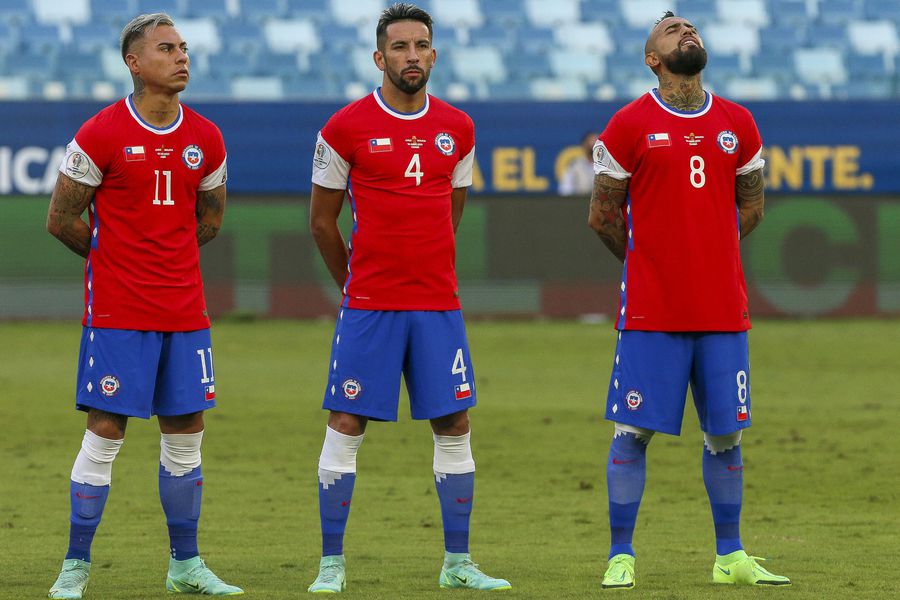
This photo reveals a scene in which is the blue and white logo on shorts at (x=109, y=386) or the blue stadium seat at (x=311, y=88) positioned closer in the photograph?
the blue and white logo on shorts at (x=109, y=386)

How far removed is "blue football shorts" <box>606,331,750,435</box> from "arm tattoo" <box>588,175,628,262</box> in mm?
378

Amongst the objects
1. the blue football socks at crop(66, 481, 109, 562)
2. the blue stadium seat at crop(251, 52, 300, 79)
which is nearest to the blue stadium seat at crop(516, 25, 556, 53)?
the blue stadium seat at crop(251, 52, 300, 79)

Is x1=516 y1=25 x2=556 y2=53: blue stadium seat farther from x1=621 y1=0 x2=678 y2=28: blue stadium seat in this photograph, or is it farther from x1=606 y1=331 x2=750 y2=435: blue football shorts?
x1=606 y1=331 x2=750 y2=435: blue football shorts

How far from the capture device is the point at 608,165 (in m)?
5.81

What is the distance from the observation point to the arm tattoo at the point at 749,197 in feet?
19.5

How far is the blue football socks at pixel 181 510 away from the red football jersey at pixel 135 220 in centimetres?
58

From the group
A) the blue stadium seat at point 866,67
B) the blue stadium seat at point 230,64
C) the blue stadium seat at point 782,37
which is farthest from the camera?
the blue stadium seat at point 782,37

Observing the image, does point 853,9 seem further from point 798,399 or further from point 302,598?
point 302,598

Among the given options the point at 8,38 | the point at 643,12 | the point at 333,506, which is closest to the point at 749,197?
the point at 333,506

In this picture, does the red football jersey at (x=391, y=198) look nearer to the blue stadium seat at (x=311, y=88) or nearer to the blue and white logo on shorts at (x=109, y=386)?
the blue and white logo on shorts at (x=109, y=386)

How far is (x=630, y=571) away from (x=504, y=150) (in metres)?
13.6

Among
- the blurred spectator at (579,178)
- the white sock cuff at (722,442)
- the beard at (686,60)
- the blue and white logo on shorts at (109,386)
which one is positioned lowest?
the white sock cuff at (722,442)

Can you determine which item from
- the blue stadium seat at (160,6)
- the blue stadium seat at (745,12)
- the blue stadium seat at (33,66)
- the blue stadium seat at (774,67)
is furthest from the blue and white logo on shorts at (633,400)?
the blue stadium seat at (745,12)

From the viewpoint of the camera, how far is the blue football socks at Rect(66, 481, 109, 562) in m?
5.65
